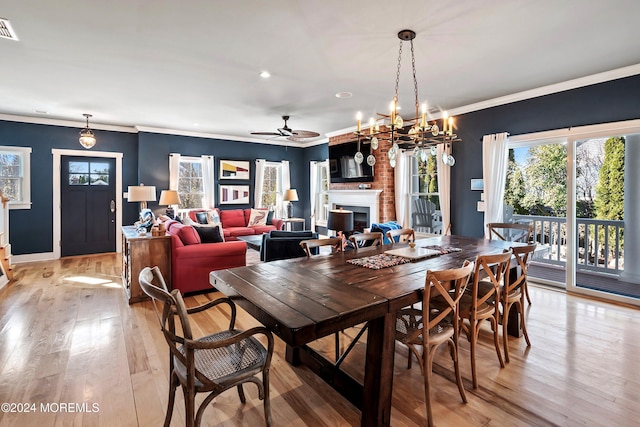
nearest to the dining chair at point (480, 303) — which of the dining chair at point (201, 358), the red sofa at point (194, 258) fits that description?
the dining chair at point (201, 358)

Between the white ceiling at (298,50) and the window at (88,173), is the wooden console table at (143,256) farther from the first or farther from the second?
the window at (88,173)

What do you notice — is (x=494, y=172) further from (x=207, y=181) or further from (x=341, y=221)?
(x=207, y=181)

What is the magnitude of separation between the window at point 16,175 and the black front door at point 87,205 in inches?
20.2

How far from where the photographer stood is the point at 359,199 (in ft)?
21.8

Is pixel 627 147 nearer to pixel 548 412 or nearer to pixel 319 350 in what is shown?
pixel 548 412

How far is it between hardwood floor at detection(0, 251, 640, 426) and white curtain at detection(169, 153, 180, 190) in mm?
3962

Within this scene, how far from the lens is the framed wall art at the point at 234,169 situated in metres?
7.81

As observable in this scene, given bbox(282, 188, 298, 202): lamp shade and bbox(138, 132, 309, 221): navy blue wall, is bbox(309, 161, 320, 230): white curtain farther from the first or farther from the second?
bbox(282, 188, 298, 202): lamp shade

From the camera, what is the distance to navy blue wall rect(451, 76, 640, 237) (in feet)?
12.0

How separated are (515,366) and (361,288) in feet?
5.04

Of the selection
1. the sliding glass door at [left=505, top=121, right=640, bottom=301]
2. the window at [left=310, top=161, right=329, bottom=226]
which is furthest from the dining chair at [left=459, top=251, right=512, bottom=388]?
the window at [left=310, top=161, right=329, bottom=226]

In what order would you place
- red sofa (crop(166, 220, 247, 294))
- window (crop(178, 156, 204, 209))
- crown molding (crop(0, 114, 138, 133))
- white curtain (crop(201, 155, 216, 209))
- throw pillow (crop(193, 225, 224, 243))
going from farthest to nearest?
1. white curtain (crop(201, 155, 216, 209))
2. window (crop(178, 156, 204, 209))
3. crown molding (crop(0, 114, 138, 133))
4. throw pillow (crop(193, 225, 224, 243))
5. red sofa (crop(166, 220, 247, 294))

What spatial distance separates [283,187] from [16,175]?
5431 millimetres

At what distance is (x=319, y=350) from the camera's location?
104 inches
